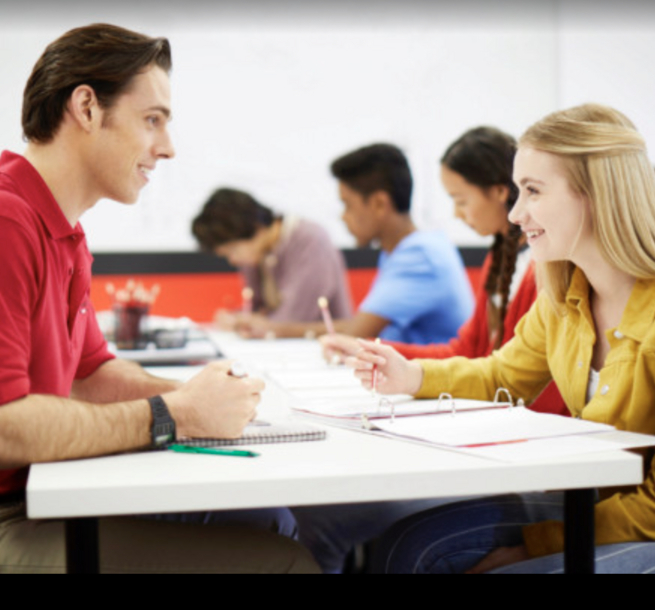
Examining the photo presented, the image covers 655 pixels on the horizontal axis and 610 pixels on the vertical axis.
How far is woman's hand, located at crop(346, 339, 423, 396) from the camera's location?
1.64m

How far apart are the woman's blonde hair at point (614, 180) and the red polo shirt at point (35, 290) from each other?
844 mm

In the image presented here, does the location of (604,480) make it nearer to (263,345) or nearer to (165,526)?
(165,526)

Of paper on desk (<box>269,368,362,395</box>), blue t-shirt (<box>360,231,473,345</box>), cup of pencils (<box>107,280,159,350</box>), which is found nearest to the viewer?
paper on desk (<box>269,368,362,395</box>)

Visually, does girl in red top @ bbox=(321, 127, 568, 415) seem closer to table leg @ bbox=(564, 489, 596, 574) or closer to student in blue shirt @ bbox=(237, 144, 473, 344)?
student in blue shirt @ bbox=(237, 144, 473, 344)

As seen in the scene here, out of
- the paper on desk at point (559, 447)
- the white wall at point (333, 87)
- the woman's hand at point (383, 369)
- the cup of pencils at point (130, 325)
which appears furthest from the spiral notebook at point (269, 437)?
the white wall at point (333, 87)

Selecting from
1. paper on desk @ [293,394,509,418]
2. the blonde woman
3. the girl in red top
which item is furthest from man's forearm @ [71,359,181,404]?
the girl in red top

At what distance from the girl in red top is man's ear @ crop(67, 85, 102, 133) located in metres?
0.93

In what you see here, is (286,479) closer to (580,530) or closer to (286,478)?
(286,478)

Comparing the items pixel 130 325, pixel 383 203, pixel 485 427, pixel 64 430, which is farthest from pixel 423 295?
pixel 64 430

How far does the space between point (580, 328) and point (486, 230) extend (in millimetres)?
896

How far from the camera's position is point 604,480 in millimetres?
1103

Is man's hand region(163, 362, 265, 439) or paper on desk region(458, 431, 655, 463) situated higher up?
man's hand region(163, 362, 265, 439)

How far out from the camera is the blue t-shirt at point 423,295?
2.92 metres

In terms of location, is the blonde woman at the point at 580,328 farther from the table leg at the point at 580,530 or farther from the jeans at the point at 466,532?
the table leg at the point at 580,530
